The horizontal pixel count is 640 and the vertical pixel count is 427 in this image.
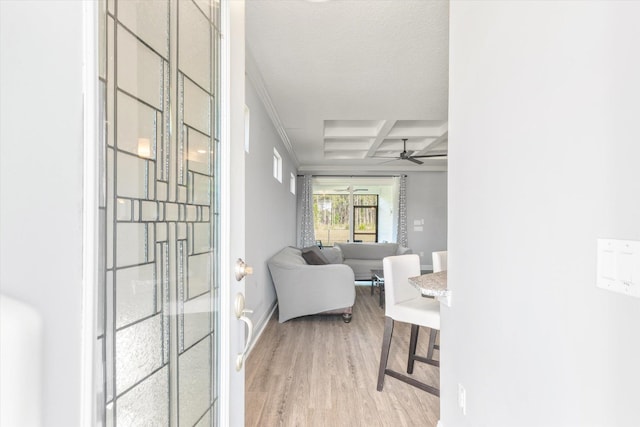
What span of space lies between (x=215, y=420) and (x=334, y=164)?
279 inches

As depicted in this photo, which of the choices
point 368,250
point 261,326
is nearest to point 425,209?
point 368,250

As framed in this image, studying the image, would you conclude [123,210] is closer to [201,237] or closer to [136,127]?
[136,127]

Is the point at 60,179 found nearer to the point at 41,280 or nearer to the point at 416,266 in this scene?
the point at 41,280

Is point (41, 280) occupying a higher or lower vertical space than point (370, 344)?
higher

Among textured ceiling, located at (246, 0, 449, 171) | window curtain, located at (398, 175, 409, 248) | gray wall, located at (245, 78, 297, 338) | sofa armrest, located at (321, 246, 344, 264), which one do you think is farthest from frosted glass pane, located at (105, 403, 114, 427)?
window curtain, located at (398, 175, 409, 248)

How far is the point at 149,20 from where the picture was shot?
754 mm

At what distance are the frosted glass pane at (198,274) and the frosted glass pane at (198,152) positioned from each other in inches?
9.8

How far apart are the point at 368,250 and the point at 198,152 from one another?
668cm

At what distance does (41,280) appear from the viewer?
401 millimetres

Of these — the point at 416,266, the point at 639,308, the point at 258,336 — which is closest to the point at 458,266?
the point at 639,308

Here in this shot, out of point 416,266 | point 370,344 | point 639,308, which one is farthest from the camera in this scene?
point 370,344

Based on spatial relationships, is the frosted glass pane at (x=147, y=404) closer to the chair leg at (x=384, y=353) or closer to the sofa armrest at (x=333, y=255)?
the chair leg at (x=384, y=353)

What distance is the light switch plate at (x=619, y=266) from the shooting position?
664 mm

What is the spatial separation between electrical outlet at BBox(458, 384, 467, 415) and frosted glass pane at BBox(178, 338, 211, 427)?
1151mm
